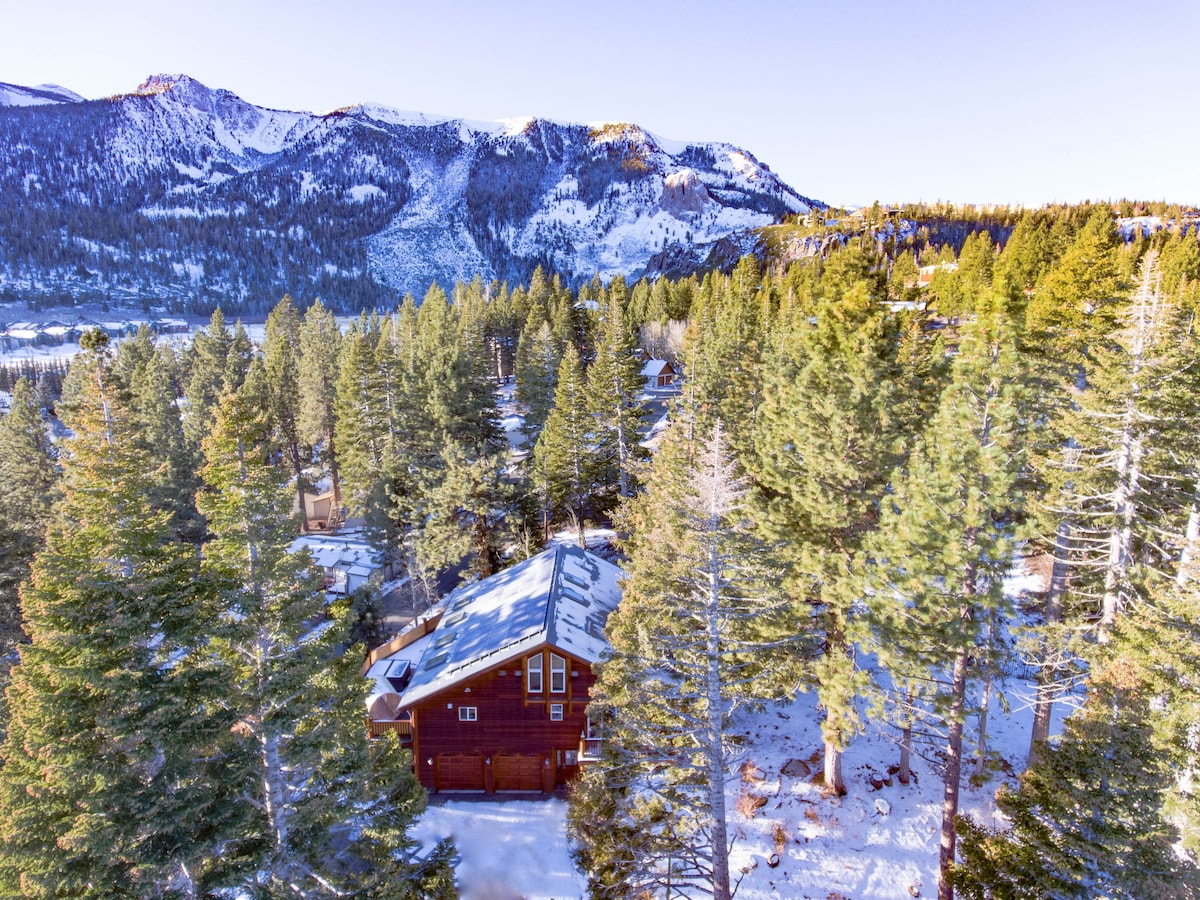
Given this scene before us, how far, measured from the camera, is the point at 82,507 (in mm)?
12414

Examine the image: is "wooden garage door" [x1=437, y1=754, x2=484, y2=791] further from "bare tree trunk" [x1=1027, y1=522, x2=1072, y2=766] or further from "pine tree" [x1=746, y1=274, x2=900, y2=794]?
"bare tree trunk" [x1=1027, y1=522, x2=1072, y2=766]

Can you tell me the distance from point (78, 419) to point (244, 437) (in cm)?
376

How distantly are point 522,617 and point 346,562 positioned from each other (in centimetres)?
2095

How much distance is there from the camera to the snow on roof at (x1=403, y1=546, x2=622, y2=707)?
71.3 feet

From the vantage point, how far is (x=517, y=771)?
2280cm

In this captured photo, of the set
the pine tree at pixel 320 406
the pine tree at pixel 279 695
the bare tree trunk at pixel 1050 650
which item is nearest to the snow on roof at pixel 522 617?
the pine tree at pixel 279 695

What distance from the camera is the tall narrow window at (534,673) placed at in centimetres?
2166

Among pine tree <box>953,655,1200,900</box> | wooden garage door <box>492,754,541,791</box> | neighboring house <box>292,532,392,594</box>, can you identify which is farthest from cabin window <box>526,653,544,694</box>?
neighboring house <box>292,532,392,594</box>

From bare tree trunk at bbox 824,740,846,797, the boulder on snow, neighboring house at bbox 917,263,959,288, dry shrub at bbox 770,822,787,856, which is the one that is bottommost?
dry shrub at bbox 770,822,787,856

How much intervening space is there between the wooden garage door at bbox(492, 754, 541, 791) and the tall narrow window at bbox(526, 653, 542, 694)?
276 cm

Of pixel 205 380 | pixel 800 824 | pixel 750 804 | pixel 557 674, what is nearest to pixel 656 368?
pixel 205 380

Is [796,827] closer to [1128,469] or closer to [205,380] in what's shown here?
[1128,469]

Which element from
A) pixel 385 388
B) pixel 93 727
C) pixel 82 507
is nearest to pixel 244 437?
pixel 82 507

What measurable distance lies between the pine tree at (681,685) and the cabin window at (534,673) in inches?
222
